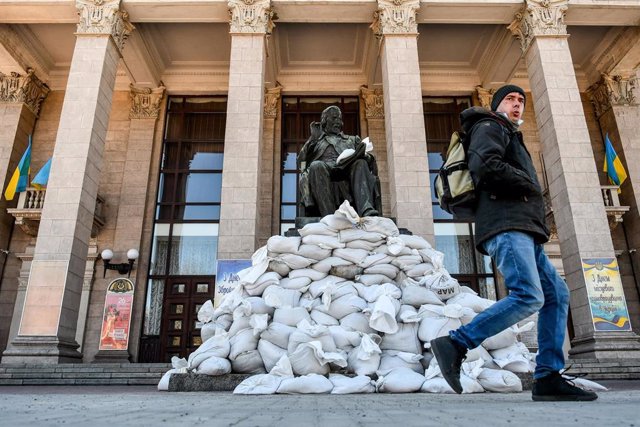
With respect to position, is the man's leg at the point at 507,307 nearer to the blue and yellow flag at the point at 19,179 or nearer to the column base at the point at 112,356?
the column base at the point at 112,356

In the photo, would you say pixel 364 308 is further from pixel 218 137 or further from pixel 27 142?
pixel 27 142

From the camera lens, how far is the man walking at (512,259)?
286cm

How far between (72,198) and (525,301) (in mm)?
12214

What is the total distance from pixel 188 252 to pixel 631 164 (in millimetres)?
16236

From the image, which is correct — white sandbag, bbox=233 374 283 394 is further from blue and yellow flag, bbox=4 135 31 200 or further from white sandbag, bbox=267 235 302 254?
blue and yellow flag, bbox=4 135 31 200

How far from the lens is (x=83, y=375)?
926 centimetres

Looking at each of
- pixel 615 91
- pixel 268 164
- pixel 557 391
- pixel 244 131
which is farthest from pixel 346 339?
pixel 615 91

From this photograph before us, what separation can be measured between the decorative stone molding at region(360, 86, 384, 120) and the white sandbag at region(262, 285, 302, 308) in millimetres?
13354

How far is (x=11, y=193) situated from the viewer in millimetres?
14977

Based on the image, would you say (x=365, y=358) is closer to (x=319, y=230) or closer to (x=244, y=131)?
(x=319, y=230)

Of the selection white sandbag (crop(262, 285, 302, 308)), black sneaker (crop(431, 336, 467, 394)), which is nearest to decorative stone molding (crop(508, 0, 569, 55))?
white sandbag (crop(262, 285, 302, 308))

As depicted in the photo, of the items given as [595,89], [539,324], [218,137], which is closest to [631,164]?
[595,89]

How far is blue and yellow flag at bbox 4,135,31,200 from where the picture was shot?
15031 millimetres

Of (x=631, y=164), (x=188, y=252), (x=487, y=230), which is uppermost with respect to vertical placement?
(x=631, y=164)
